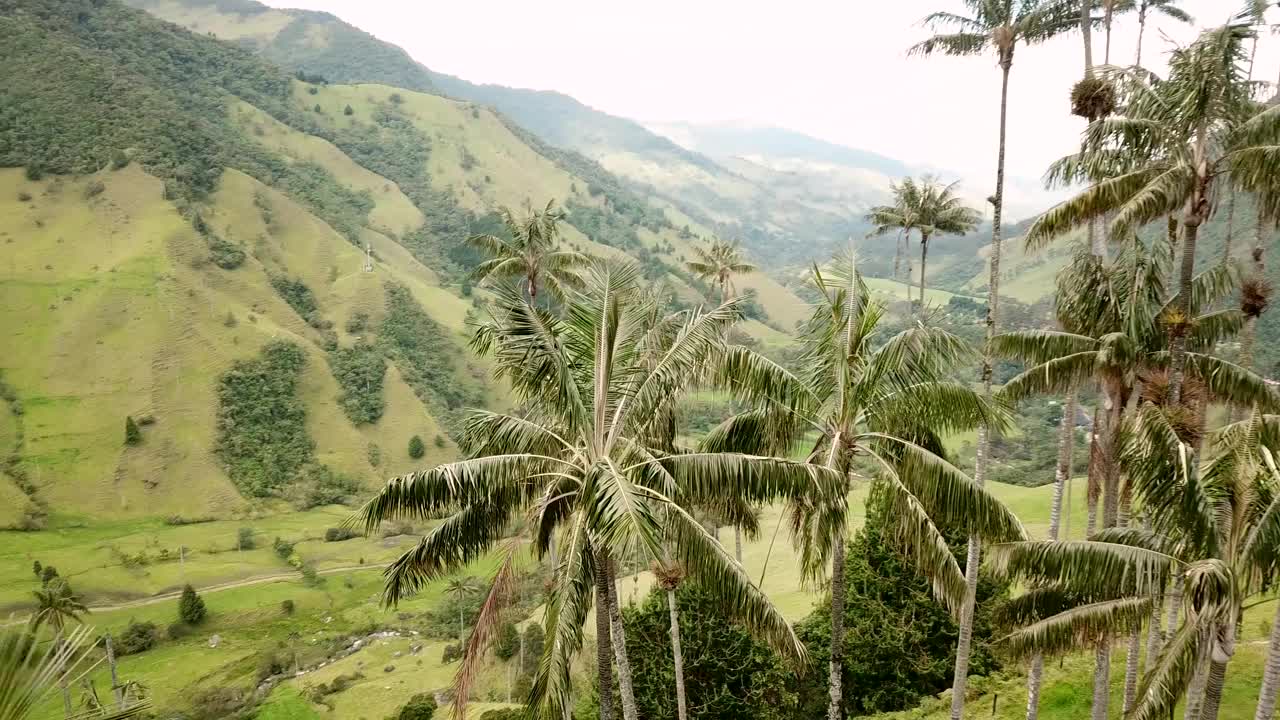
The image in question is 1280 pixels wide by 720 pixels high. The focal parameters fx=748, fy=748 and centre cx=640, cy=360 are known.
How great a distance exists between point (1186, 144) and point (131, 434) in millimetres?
100416

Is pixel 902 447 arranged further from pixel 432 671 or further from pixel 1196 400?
pixel 432 671

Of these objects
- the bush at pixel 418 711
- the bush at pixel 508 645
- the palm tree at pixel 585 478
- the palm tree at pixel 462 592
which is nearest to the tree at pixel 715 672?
the palm tree at pixel 585 478

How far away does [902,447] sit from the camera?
1388cm

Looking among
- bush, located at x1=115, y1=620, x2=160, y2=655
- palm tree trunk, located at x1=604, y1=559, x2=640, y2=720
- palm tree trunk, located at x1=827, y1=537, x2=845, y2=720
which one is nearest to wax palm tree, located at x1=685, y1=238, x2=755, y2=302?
palm tree trunk, located at x1=827, y1=537, x2=845, y2=720

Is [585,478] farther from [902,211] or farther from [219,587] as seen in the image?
[219,587]

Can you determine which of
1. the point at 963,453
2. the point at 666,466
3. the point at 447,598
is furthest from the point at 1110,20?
the point at 963,453

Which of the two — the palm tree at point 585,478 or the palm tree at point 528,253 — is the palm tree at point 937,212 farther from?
the palm tree at point 585,478

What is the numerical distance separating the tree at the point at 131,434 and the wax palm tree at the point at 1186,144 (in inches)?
3876

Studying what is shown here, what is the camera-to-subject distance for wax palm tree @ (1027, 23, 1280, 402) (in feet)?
40.1

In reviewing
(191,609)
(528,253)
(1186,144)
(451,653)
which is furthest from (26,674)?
(191,609)

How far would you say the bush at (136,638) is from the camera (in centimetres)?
6166

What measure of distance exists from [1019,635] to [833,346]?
602 centimetres

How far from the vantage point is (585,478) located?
11.3 meters

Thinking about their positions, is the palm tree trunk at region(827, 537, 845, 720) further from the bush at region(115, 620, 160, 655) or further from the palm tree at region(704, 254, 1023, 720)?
the bush at region(115, 620, 160, 655)
